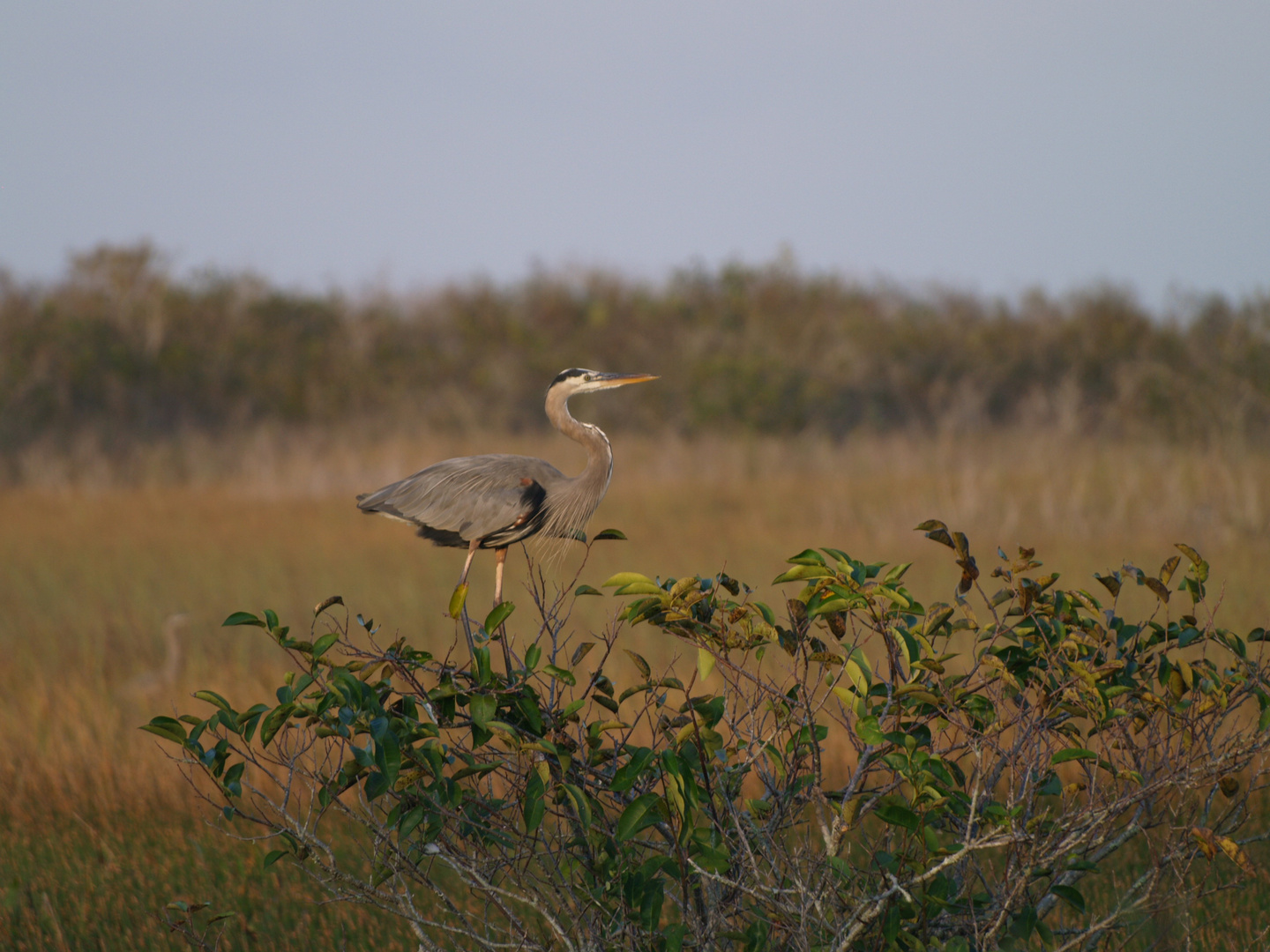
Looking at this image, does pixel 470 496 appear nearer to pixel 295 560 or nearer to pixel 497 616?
pixel 497 616

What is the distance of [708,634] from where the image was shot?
2211 mm

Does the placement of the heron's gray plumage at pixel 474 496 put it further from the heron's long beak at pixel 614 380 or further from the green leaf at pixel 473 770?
the green leaf at pixel 473 770

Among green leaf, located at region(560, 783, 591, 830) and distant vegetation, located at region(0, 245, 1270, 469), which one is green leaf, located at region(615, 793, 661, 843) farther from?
distant vegetation, located at region(0, 245, 1270, 469)

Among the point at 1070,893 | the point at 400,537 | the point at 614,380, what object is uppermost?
the point at 614,380

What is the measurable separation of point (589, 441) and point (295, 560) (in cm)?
926

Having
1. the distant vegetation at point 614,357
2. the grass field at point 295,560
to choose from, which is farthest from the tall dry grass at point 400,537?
the distant vegetation at point 614,357

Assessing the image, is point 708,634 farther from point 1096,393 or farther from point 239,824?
point 1096,393

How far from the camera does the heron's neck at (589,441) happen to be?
2.16 metres

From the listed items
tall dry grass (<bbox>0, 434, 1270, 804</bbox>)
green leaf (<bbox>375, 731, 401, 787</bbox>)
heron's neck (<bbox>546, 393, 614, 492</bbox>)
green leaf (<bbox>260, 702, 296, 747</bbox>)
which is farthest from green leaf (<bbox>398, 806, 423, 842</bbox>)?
tall dry grass (<bbox>0, 434, 1270, 804</bbox>)

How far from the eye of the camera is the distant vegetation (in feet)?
65.3

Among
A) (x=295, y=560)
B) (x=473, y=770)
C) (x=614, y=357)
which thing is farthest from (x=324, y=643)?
(x=614, y=357)

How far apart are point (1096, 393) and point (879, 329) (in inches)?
204

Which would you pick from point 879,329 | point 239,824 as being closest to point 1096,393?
point 879,329

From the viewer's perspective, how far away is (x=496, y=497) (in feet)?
7.80
